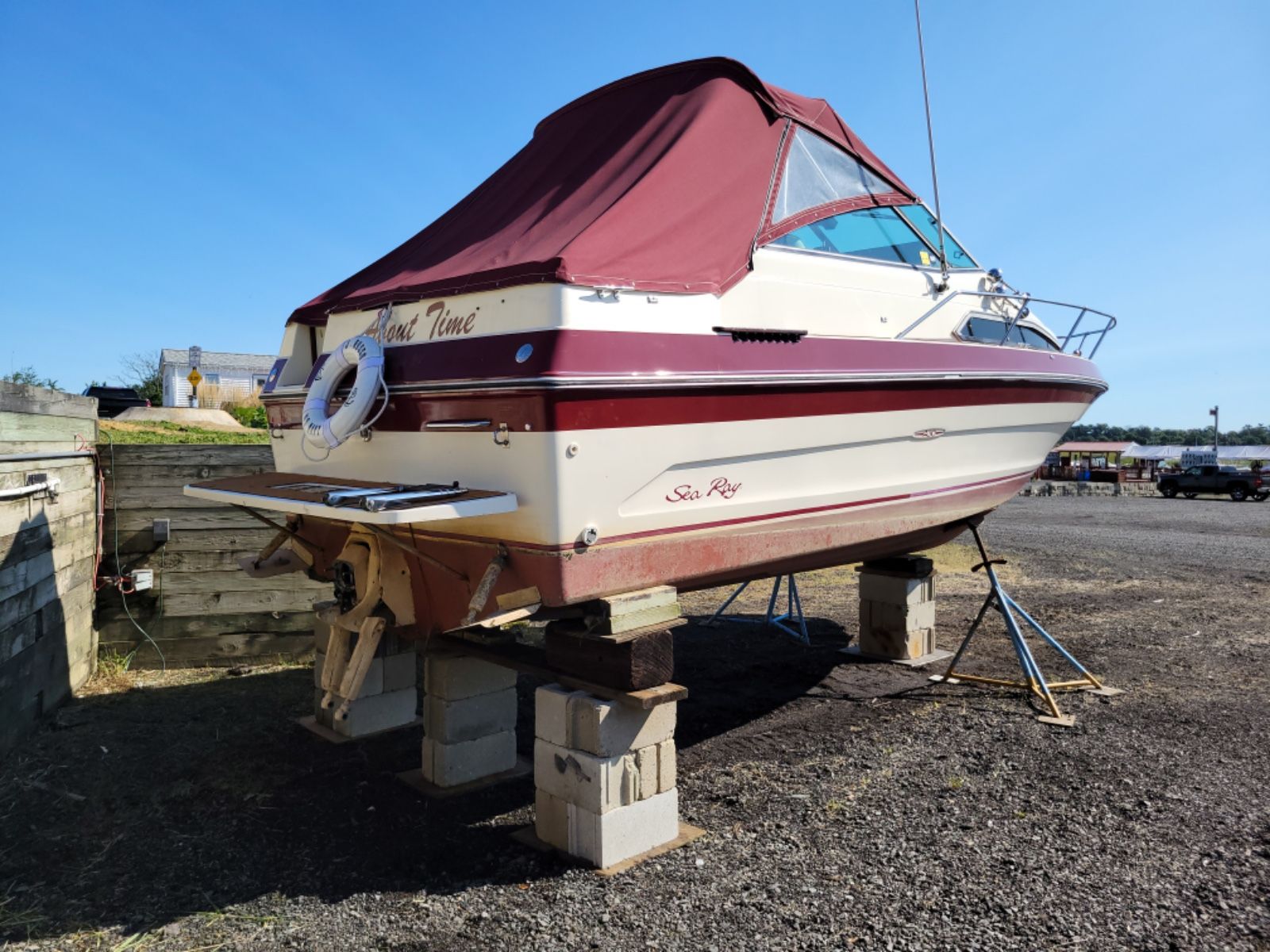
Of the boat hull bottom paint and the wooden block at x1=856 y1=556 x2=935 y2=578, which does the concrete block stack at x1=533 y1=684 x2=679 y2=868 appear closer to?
the boat hull bottom paint

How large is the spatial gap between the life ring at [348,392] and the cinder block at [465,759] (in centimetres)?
168

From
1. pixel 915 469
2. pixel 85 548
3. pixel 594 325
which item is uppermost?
pixel 594 325

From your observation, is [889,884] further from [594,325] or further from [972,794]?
[594,325]

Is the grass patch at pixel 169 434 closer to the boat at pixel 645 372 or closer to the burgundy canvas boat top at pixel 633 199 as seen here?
the boat at pixel 645 372

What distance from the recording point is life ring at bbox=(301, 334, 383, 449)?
3896 mm

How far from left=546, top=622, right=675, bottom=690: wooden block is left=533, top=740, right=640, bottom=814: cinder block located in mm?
Answer: 313

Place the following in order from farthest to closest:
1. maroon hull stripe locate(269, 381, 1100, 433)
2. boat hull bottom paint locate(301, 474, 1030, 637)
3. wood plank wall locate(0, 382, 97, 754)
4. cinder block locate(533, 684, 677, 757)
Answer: wood plank wall locate(0, 382, 97, 754), cinder block locate(533, 684, 677, 757), boat hull bottom paint locate(301, 474, 1030, 637), maroon hull stripe locate(269, 381, 1100, 433)

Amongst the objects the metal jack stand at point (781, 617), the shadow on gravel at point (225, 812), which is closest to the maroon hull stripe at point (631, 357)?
the shadow on gravel at point (225, 812)

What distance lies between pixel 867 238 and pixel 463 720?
3.37m

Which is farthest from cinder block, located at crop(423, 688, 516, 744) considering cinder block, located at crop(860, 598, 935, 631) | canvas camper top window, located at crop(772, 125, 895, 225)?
cinder block, located at crop(860, 598, 935, 631)

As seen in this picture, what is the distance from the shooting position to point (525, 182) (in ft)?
15.7

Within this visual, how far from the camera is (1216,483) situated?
91.7 ft

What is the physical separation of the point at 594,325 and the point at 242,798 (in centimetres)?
301

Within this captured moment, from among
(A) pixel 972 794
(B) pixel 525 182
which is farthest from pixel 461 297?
(A) pixel 972 794
